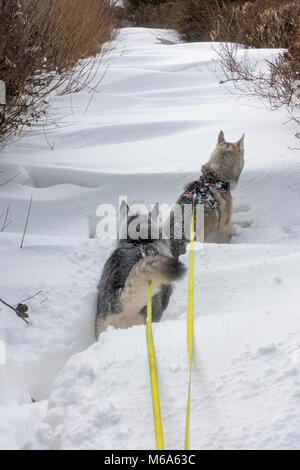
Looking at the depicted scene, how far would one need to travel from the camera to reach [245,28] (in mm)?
9633

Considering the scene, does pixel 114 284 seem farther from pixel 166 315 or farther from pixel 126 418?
pixel 126 418

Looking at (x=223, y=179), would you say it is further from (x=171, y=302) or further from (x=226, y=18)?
(x=226, y=18)

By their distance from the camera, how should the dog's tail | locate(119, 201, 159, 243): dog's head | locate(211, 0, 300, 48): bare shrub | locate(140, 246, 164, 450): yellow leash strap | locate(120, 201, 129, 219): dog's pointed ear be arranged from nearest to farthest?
locate(140, 246, 164, 450): yellow leash strap < the dog's tail < locate(119, 201, 159, 243): dog's head < locate(120, 201, 129, 219): dog's pointed ear < locate(211, 0, 300, 48): bare shrub

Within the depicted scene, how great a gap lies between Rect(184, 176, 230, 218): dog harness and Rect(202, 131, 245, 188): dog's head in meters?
0.17

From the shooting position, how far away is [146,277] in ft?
7.04

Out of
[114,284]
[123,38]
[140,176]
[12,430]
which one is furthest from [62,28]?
[123,38]

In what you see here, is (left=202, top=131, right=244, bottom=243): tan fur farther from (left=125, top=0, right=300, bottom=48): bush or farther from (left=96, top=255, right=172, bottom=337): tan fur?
(left=125, top=0, right=300, bottom=48): bush

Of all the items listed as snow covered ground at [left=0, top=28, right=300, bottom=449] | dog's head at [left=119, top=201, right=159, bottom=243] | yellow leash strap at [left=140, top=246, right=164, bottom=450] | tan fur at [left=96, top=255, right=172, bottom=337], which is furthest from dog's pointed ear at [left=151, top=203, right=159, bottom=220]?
yellow leash strap at [left=140, top=246, right=164, bottom=450]

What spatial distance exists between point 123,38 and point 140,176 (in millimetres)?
10196

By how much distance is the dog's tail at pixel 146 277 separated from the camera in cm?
206

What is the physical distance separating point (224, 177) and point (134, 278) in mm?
2401

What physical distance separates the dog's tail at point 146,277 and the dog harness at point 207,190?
1.61 m

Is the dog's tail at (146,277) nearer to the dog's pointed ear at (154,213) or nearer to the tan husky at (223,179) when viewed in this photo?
the dog's pointed ear at (154,213)

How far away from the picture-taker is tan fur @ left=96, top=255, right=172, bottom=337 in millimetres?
2109
